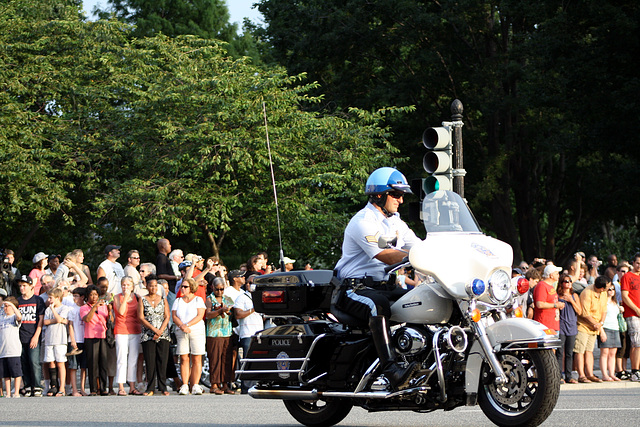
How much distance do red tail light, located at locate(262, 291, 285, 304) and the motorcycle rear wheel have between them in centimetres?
92

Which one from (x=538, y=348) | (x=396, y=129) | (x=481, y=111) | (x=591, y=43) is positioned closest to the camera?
(x=538, y=348)

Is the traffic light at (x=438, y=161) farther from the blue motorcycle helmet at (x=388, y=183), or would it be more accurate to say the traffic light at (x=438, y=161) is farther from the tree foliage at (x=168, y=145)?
the tree foliage at (x=168, y=145)

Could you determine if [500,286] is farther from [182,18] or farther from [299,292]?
[182,18]

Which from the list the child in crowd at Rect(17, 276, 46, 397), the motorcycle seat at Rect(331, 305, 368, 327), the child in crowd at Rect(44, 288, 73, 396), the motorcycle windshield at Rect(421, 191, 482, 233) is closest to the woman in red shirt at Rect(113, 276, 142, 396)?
the child in crowd at Rect(44, 288, 73, 396)

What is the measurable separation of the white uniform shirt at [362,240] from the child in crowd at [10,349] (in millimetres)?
8347

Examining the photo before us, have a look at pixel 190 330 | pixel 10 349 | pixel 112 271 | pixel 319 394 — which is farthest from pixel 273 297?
pixel 112 271

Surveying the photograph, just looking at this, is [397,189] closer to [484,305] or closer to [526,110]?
[484,305]

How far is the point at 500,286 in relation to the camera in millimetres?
7816

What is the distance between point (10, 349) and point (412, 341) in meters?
9.24

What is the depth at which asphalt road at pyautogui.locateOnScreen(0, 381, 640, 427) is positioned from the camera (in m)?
9.38

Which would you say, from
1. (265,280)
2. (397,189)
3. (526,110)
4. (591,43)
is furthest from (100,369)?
(526,110)

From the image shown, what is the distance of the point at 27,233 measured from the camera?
3653 cm

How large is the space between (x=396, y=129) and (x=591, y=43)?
829cm

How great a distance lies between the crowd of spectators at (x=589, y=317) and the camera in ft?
55.3
